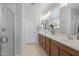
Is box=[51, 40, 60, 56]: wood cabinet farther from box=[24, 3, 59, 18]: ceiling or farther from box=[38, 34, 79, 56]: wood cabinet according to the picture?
box=[24, 3, 59, 18]: ceiling

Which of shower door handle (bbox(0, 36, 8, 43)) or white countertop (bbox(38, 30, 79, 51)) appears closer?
white countertop (bbox(38, 30, 79, 51))

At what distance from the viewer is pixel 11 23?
6.18ft

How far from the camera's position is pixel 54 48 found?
1948 millimetres

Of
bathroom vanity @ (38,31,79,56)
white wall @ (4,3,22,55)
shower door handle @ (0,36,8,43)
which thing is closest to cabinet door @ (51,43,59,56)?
bathroom vanity @ (38,31,79,56)

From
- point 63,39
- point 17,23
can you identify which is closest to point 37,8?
point 17,23

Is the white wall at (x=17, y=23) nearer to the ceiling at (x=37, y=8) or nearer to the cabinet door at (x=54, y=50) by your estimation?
the ceiling at (x=37, y=8)

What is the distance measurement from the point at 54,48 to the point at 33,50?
1.16 ft

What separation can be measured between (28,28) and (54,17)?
0.48 m

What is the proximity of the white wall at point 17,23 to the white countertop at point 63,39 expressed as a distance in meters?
0.38

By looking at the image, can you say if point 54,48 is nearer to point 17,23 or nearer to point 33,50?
point 33,50

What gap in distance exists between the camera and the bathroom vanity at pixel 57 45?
167 centimetres

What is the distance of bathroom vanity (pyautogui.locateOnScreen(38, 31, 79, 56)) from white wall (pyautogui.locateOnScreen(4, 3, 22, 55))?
35cm

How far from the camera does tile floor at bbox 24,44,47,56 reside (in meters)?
1.89

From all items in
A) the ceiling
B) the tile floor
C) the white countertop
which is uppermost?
the ceiling
